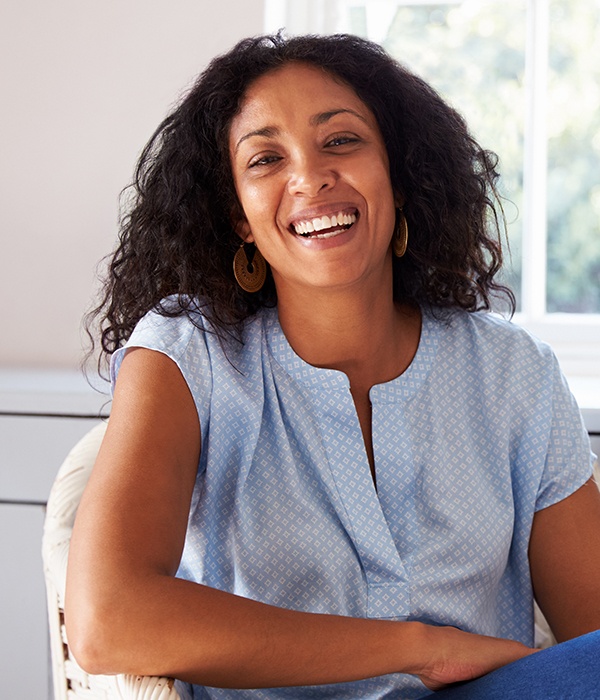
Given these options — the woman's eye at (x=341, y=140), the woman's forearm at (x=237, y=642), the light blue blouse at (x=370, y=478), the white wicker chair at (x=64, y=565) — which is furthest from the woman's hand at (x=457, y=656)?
the woman's eye at (x=341, y=140)

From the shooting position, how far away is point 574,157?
2133 millimetres

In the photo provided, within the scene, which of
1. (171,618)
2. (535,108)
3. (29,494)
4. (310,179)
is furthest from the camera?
(535,108)

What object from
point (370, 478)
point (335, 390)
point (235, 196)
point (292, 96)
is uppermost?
point (292, 96)

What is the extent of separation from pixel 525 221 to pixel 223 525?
1238mm

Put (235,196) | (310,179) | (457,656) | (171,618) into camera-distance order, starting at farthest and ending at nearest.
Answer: (235,196)
(310,179)
(457,656)
(171,618)

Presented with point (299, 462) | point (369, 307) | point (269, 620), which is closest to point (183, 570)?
point (299, 462)

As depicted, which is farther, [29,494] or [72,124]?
[72,124]

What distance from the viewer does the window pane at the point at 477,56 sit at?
2.12m

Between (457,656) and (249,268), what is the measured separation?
23.9 inches

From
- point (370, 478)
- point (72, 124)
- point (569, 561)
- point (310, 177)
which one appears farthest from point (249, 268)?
point (72, 124)

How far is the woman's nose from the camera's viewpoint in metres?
1.19

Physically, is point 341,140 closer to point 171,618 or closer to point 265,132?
point 265,132

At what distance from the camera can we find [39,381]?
5.74 ft

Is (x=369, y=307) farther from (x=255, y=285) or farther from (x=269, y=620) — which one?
(x=269, y=620)
